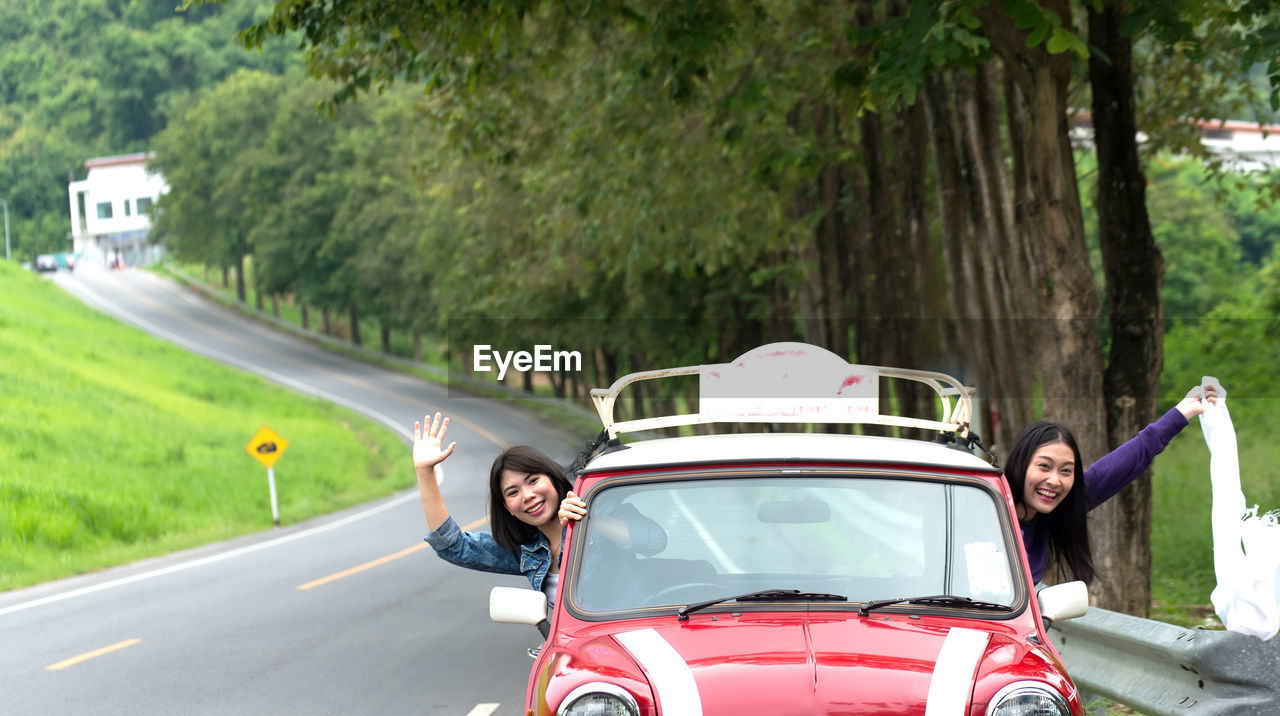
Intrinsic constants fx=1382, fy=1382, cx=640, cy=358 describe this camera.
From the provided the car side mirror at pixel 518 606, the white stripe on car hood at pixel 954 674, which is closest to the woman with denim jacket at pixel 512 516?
the car side mirror at pixel 518 606

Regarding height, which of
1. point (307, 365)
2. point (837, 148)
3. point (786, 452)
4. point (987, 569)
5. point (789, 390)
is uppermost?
point (837, 148)

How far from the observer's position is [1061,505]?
18.7 feet

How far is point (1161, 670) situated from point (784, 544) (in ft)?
7.20

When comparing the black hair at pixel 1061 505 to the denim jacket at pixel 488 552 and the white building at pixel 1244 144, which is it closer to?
the denim jacket at pixel 488 552

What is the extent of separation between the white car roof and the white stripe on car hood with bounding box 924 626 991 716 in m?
0.74

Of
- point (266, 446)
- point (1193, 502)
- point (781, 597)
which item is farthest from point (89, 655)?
point (266, 446)

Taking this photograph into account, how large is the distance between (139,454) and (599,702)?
1178 inches

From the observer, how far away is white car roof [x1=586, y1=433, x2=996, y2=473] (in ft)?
15.8

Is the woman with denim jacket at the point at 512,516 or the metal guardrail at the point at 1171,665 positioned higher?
the woman with denim jacket at the point at 512,516

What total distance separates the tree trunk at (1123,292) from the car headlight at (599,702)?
22.8ft

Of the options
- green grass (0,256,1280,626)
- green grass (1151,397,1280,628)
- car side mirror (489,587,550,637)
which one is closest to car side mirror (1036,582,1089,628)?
car side mirror (489,587,550,637)

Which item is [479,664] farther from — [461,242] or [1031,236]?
[461,242]

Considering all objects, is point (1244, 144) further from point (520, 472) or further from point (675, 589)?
point (675, 589)

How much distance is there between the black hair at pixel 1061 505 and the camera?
5605mm
